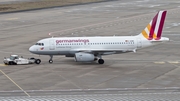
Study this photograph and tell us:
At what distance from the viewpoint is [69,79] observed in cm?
6488

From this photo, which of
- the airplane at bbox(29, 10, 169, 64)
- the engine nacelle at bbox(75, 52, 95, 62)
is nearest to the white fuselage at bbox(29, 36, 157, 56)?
the airplane at bbox(29, 10, 169, 64)

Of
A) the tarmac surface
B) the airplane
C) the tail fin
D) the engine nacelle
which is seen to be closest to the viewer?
the tarmac surface

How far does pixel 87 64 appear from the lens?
7494 cm

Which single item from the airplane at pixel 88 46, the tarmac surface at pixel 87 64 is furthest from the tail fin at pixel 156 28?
the tarmac surface at pixel 87 64

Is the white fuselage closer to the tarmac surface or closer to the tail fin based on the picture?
the tarmac surface

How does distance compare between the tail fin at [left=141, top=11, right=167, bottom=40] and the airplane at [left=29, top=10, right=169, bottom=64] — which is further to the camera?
the tail fin at [left=141, top=11, right=167, bottom=40]

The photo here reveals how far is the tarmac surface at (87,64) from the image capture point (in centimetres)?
6269

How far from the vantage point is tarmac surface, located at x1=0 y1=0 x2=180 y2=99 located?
62.7 m

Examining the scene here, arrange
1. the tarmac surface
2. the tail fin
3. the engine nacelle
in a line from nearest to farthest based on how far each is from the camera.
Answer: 1. the tarmac surface
2. the engine nacelle
3. the tail fin

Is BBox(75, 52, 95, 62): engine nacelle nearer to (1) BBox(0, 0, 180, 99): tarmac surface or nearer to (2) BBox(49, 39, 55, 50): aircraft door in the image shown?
(1) BBox(0, 0, 180, 99): tarmac surface

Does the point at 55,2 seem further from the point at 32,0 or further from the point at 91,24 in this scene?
the point at 91,24

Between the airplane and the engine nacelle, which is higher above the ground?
the airplane

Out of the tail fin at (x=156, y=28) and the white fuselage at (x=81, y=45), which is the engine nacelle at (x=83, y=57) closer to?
the white fuselage at (x=81, y=45)

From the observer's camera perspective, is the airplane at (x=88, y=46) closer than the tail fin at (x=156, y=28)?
Yes
